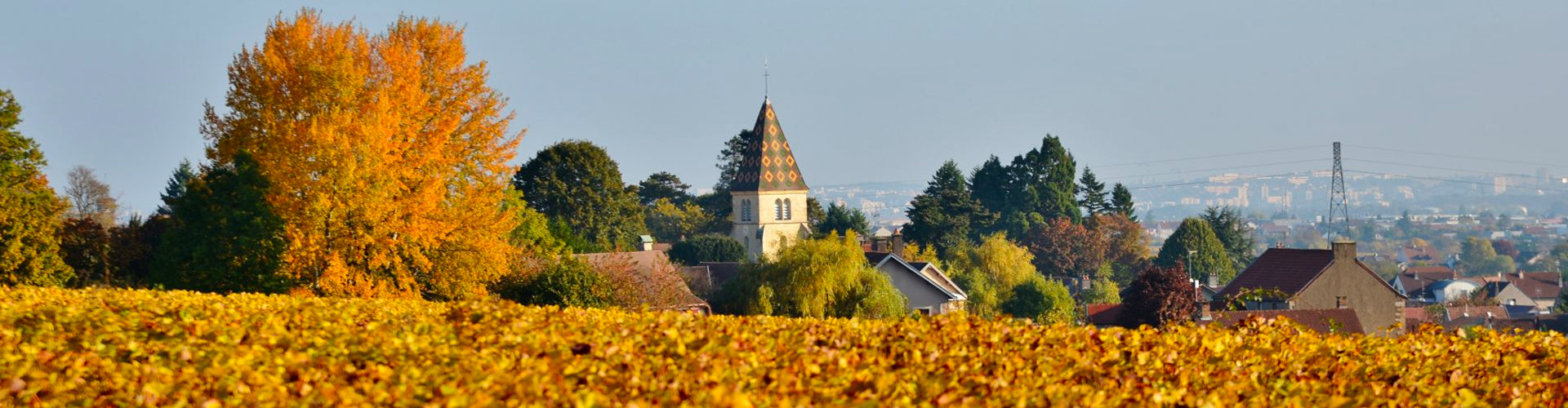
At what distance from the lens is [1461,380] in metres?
8.71

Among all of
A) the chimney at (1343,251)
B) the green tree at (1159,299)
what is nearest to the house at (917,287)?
the green tree at (1159,299)

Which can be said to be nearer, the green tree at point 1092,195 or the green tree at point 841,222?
the green tree at point 841,222

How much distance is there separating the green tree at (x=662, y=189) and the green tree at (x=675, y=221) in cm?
→ 377

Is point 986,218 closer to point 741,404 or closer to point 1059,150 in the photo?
point 1059,150

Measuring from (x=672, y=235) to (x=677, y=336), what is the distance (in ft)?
302

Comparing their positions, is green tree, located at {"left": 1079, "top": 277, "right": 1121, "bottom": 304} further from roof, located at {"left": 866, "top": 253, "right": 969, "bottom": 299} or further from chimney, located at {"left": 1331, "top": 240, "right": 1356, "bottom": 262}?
chimney, located at {"left": 1331, "top": 240, "right": 1356, "bottom": 262}

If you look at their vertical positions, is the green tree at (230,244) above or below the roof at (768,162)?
below

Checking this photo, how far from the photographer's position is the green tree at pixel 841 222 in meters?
94.5

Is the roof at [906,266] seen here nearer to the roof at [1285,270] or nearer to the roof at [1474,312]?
the roof at [1285,270]

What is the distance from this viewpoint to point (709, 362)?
7.54 meters

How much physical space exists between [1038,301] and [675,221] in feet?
132

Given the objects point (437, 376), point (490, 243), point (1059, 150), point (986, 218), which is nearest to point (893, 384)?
point (437, 376)

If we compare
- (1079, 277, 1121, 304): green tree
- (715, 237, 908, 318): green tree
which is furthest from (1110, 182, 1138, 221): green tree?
(715, 237, 908, 318): green tree

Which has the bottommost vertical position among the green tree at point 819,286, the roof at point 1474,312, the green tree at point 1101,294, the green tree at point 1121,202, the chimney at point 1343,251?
the roof at point 1474,312
